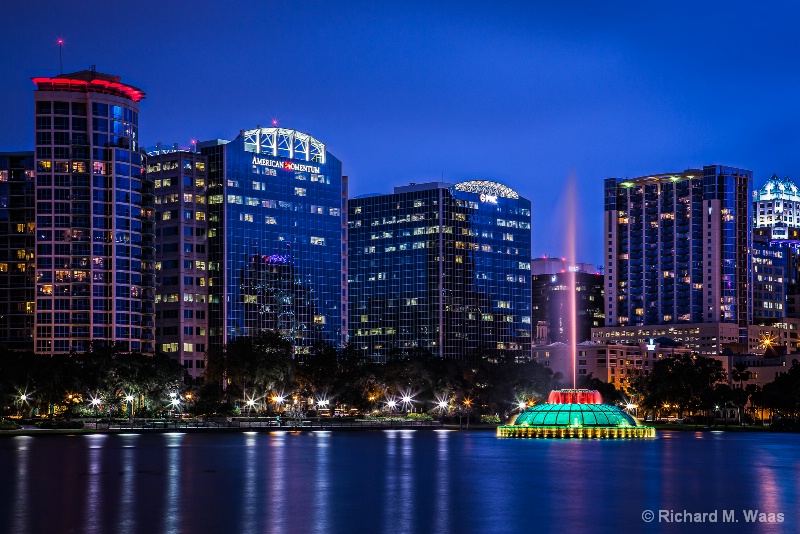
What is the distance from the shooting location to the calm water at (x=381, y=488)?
2356 inches

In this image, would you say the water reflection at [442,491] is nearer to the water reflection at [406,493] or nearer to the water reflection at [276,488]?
the water reflection at [406,493]

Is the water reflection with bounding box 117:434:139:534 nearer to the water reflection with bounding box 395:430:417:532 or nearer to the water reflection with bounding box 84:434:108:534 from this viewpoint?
the water reflection with bounding box 84:434:108:534

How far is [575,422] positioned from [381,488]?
90.0 metres

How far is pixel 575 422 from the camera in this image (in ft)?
543

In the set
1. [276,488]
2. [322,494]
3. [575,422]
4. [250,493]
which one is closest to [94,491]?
[250,493]

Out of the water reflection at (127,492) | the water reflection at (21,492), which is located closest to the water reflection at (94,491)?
the water reflection at (127,492)

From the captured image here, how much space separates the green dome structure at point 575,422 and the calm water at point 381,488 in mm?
32967

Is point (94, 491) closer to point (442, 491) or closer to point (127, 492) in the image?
point (127, 492)

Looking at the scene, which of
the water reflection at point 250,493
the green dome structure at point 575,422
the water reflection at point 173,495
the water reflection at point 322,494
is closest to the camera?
the water reflection at point 173,495

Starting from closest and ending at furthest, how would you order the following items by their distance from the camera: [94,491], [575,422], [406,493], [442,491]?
[94,491], [406,493], [442,491], [575,422]

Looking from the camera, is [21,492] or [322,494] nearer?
[322,494]

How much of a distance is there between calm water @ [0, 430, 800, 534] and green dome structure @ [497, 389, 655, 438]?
32967 mm

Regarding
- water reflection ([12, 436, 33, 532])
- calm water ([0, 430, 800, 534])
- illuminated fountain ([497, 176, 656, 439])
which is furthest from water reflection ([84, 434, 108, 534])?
illuminated fountain ([497, 176, 656, 439])

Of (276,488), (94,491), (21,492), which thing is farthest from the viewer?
(276,488)
